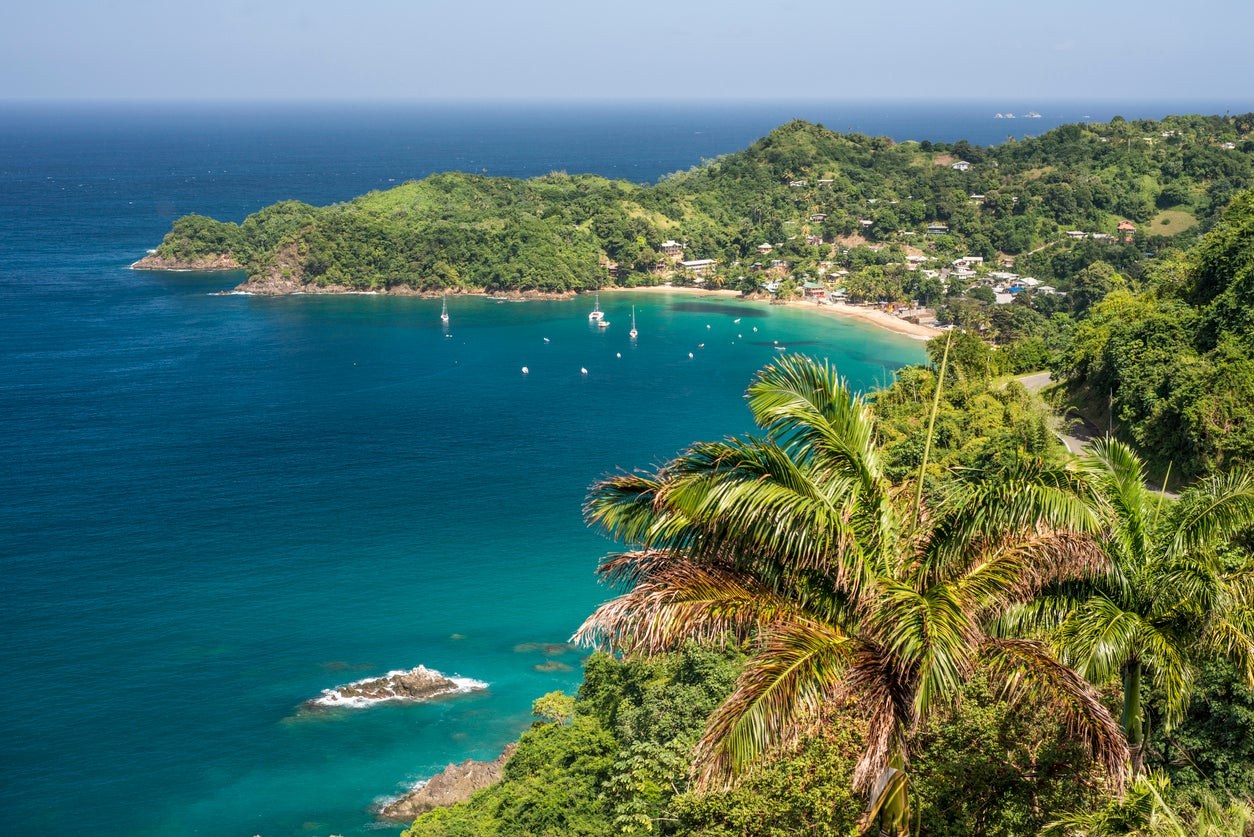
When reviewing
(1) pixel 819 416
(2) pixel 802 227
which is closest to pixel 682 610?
(1) pixel 819 416

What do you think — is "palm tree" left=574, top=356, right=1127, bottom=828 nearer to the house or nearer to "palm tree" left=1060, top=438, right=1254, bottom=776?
"palm tree" left=1060, top=438, right=1254, bottom=776

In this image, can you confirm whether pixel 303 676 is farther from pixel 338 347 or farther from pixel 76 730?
pixel 338 347

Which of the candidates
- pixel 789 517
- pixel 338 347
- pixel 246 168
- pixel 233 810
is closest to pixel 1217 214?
pixel 338 347

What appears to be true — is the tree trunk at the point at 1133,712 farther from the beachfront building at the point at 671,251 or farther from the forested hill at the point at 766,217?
the beachfront building at the point at 671,251

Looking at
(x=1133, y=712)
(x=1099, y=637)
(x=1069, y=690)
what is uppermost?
(x=1069, y=690)

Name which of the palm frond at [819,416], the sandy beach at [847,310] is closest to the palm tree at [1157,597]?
the palm frond at [819,416]

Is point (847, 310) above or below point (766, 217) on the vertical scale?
below

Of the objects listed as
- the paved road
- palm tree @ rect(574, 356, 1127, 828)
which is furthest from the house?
palm tree @ rect(574, 356, 1127, 828)

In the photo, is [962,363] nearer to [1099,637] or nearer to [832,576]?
[1099,637]
